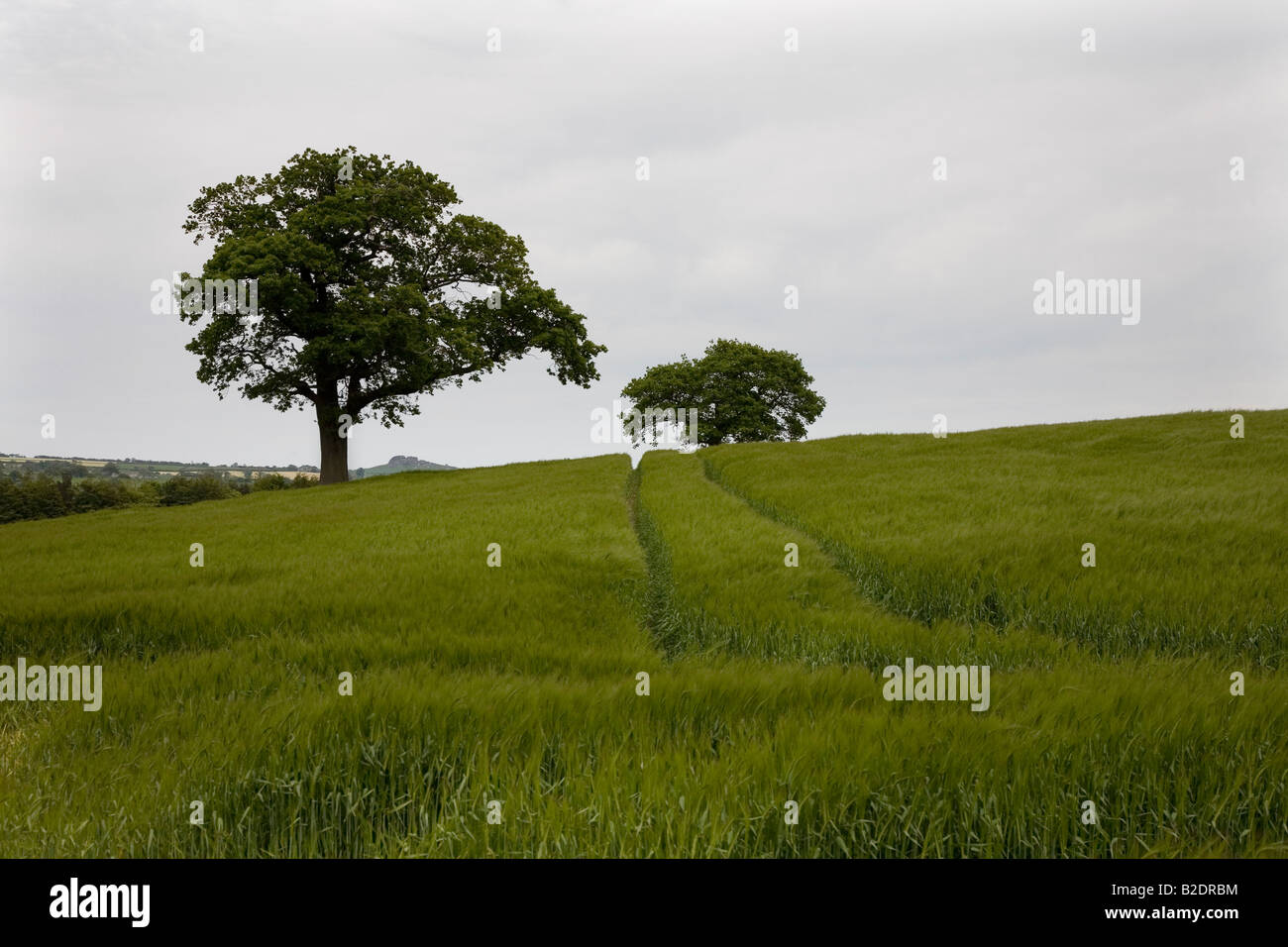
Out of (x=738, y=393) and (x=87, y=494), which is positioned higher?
(x=738, y=393)

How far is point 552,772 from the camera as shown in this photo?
3195 mm

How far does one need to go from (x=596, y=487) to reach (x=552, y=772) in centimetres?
1827

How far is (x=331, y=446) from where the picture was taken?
32.8 m

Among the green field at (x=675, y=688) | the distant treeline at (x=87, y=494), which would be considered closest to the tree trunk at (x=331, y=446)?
the green field at (x=675, y=688)

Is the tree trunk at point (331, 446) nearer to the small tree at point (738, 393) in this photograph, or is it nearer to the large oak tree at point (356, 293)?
the large oak tree at point (356, 293)

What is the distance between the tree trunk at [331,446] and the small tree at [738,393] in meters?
36.1

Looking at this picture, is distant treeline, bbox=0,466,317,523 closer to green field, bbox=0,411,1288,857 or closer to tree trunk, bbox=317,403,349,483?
tree trunk, bbox=317,403,349,483

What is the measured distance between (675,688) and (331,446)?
112 ft

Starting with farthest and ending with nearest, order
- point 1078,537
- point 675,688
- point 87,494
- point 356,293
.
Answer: point 87,494 < point 356,293 < point 1078,537 < point 675,688

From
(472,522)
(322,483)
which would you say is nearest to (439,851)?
(472,522)

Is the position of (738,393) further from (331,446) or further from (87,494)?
(87,494)

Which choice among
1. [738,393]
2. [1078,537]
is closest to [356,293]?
[1078,537]

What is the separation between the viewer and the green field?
262 cm

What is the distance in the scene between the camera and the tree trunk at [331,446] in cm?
3262
